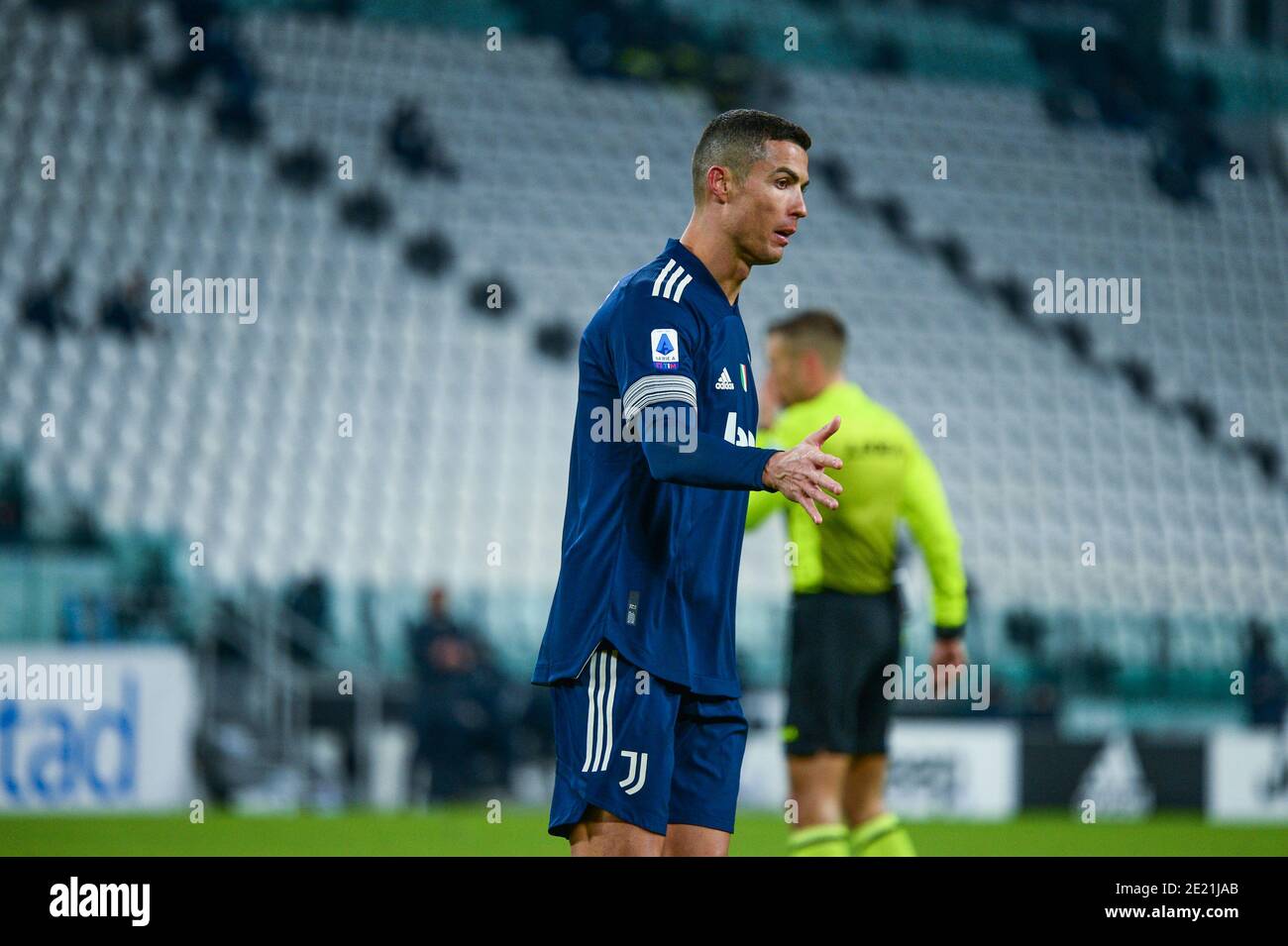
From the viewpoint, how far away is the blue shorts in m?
3.43

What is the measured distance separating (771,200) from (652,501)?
702 millimetres

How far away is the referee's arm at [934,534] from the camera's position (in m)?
6.30

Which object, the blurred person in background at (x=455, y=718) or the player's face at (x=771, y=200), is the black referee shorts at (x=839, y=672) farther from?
the blurred person in background at (x=455, y=718)

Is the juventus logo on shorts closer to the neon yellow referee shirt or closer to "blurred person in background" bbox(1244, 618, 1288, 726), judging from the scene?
the neon yellow referee shirt

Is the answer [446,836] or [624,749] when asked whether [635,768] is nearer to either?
[624,749]

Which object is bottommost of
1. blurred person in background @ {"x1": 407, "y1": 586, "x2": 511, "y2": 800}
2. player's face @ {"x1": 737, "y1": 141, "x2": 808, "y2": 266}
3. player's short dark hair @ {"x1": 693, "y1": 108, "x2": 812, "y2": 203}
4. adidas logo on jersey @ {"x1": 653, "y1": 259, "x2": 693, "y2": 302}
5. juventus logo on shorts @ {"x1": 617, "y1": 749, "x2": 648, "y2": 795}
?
blurred person in background @ {"x1": 407, "y1": 586, "x2": 511, "y2": 800}

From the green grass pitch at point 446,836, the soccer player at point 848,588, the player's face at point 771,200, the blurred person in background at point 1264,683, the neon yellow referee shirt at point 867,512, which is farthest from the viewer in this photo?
the blurred person in background at point 1264,683

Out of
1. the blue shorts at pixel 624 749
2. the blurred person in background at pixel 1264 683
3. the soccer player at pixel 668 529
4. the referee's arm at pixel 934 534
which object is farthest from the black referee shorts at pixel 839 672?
the blurred person in background at pixel 1264 683

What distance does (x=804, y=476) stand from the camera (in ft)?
10.5

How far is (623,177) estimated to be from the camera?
17703 millimetres

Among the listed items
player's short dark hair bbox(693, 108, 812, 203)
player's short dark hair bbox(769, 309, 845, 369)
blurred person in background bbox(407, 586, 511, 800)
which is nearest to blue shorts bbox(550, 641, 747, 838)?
player's short dark hair bbox(693, 108, 812, 203)

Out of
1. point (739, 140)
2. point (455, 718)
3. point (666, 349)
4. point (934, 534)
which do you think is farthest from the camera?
point (455, 718)

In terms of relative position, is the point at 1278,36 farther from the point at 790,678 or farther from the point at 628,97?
the point at 790,678

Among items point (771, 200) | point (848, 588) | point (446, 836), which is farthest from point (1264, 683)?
point (771, 200)
